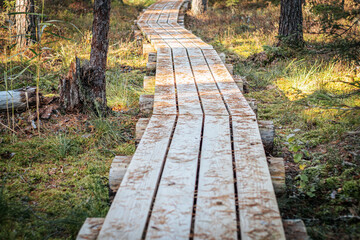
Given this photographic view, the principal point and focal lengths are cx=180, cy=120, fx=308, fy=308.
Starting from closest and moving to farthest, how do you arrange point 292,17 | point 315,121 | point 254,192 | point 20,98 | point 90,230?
point 90,230
point 254,192
point 315,121
point 20,98
point 292,17

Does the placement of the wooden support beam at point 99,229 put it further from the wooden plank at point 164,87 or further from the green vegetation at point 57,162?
the wooden plank at point 164,87

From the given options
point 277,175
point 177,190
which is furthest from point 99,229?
point 277,175

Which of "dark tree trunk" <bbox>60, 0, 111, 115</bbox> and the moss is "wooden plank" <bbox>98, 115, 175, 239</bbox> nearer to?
the moss

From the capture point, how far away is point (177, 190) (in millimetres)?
2146

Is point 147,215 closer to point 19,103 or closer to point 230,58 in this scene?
point 19,103

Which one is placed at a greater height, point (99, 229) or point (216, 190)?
point (216, 190)

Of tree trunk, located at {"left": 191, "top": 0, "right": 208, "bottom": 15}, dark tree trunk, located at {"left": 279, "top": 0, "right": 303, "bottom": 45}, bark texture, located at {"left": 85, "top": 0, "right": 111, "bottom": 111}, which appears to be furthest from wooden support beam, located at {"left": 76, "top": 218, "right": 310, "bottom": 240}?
tree trunk, located at {"left": 191, "top": 0, "right": 208, "bottom": 15}

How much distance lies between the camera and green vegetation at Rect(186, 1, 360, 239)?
2588mm

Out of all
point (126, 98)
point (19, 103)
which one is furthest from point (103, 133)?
point (19, 103)

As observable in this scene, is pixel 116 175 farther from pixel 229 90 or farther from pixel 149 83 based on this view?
pixel 149 83

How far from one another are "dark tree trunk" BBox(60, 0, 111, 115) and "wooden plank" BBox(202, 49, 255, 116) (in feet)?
5.80

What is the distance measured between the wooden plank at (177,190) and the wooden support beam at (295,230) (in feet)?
2.00

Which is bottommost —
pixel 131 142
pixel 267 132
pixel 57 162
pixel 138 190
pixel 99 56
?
pixel 57 162

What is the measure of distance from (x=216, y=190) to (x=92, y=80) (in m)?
3.09
